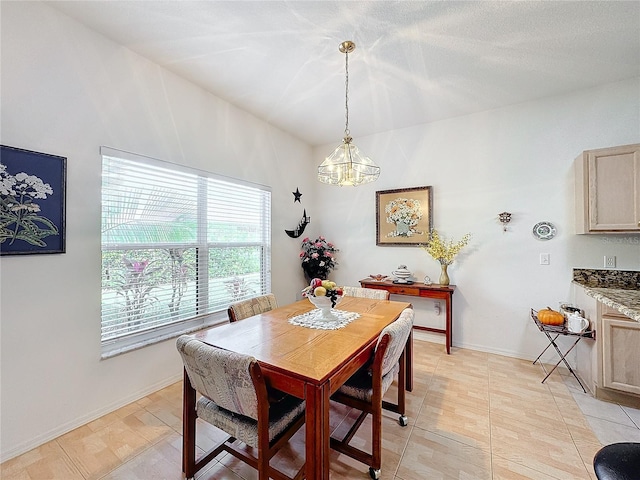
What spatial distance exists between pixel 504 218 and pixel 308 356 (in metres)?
2.87

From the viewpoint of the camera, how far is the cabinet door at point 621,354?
81.7 inches

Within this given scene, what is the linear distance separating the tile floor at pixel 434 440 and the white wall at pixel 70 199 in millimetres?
214

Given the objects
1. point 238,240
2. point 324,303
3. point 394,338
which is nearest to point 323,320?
point 324,303

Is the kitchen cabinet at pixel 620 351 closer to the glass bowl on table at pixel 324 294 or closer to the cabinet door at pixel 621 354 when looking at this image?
the cabinet door at pixel 621 354

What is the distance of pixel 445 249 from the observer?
3.33 metres

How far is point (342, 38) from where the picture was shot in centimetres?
206

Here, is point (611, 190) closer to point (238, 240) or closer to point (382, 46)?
point (382, 46)

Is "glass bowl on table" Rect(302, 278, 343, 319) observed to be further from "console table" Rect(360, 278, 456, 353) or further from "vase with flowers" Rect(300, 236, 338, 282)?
"vase with flowers" Rect(300, 236, 338, 282)

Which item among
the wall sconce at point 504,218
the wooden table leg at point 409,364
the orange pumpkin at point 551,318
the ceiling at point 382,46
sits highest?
the ceiling at point 382,46

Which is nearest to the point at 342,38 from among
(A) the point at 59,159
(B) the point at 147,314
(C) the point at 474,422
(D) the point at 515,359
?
(A) the point at 59,159

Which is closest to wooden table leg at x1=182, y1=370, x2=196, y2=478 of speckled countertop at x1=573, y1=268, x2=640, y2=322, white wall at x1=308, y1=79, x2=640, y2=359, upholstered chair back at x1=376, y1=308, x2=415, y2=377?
upholstered chair back at x1=376, y1=308, x2=415, y2=377

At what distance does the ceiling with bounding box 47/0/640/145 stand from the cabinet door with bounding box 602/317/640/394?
85.7 inches

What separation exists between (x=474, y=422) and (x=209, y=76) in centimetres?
365

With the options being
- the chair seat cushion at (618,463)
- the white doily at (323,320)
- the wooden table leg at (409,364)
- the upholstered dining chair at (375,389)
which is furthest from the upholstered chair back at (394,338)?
the chair seat cushion at (618,463)
